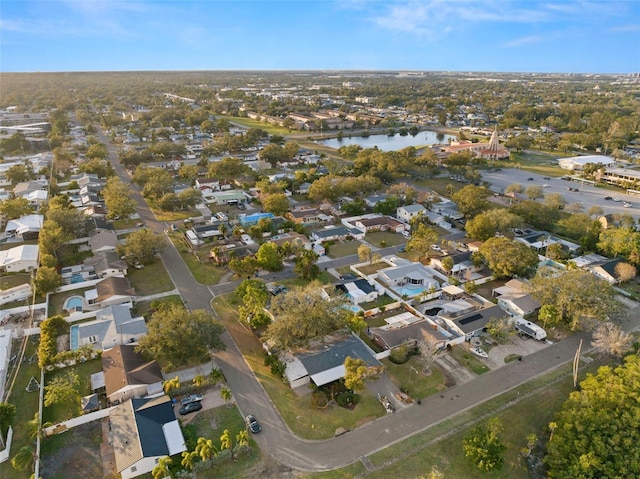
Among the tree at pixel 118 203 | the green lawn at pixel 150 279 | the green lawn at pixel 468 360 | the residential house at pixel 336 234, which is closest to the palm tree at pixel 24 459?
the green lawn at pixel 150 279

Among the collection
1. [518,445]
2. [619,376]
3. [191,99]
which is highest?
[191,99]

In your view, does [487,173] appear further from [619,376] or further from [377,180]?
[619,376]

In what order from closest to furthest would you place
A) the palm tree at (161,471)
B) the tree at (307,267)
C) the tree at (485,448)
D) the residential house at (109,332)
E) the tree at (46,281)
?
1. the palm tree at (161,471)
2. the tree at (485,448)
3. the residential house at (109,332)
4. the tree at (46,281)
5. the tree at (307,267)

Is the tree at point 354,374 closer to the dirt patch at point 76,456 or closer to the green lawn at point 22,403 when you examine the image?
the dirt patch at point 76,456

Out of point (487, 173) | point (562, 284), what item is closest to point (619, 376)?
point (562, 284)

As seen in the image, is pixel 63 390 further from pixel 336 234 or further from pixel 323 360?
pixel 336 234

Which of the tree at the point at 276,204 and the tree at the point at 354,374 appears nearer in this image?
the tree at the point at 354,374

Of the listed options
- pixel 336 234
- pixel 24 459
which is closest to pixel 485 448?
pixel 24 459
